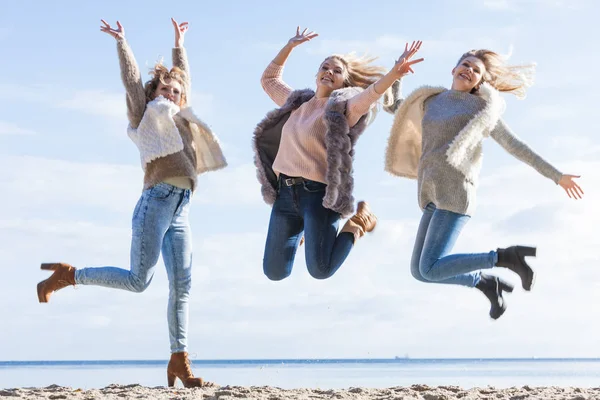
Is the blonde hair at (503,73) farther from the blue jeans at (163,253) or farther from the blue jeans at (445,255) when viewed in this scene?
the blue jeans at (163,253)

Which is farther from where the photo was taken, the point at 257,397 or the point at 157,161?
the point at 157,161

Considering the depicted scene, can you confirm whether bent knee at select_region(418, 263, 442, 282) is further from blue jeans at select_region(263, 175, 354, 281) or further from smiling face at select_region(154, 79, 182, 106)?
smiling face at select_region(154, 79, 182, 106)

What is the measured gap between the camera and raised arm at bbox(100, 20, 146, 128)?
598 centimetres

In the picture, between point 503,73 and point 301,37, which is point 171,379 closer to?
point 301,37

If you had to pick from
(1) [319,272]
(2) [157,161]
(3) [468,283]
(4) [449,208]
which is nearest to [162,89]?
(2) [157,161]

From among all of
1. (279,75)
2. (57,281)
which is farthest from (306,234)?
(57,281)

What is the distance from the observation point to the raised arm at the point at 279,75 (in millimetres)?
6430

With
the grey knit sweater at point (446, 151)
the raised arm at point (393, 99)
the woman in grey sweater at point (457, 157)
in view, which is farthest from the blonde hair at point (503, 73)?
the raised arm at point (393, 99)

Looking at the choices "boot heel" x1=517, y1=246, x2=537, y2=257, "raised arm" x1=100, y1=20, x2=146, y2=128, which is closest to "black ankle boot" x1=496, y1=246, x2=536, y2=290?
"boot heel" x1=517, y1=246, x2=537, y2=257

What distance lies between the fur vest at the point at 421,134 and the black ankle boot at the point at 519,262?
0.62 meters

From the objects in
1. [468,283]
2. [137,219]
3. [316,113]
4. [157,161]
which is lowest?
[468,283]

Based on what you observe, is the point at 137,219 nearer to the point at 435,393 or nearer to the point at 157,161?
the point at 157,161

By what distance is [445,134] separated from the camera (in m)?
5.76

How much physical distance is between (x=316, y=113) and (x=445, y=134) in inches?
38.5
